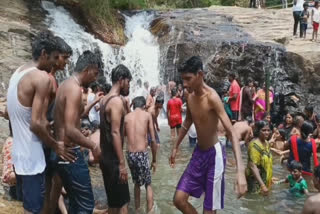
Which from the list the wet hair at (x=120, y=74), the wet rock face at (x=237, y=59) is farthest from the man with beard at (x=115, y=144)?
the wet rock face at (x=237, y=59)

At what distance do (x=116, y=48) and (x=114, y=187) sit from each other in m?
13.4

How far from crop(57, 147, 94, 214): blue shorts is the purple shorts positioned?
0.99 m

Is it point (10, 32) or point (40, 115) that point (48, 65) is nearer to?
point (40, 115)

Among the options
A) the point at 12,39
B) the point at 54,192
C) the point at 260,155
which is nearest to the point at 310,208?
the point at 54,192

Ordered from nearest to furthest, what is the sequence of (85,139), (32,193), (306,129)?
(32,193) → (85,139) → (306,129)

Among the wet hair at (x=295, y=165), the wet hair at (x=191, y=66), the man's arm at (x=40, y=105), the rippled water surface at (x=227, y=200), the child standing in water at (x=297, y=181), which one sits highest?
the wet hair at (x=191, y=66)

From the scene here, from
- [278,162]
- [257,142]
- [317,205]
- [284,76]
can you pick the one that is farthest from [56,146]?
[284,76]

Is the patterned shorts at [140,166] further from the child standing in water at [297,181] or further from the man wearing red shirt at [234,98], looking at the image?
the man wearing red shirt at [234,98]

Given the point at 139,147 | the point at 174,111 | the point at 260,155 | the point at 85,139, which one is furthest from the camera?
the point at 174,111

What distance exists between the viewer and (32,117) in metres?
3.58

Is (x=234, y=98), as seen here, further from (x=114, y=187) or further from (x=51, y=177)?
(x=51, y=177)

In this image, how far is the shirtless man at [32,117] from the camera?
3.58 meters

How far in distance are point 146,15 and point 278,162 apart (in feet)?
45.6

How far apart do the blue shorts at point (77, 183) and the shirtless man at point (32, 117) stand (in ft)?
0.92
